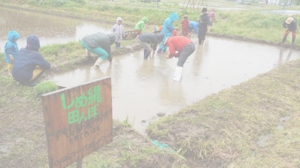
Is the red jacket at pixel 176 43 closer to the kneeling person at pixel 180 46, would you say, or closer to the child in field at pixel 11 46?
the kneeling person at pixel 180 46

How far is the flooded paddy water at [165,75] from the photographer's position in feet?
15.4

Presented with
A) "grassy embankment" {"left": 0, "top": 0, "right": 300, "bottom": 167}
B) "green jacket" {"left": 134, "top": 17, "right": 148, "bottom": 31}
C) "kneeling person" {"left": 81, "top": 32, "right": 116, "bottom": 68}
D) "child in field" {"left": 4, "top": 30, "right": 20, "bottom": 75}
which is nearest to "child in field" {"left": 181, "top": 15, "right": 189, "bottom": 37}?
"green jacket" {"left": 134, "top": 17, "right": 148, "bottom": 31}

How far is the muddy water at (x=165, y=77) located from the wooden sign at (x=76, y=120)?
165cm

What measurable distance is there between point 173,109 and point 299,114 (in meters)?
2.26

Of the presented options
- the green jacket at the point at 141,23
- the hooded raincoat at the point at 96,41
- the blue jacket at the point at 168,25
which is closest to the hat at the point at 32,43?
the hooded raincoat at the point at 96,41

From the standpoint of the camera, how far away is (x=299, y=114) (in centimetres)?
461

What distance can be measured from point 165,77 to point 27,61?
3.09 m

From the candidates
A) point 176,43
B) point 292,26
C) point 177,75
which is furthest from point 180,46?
point 292,26

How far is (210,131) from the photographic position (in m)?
3.66

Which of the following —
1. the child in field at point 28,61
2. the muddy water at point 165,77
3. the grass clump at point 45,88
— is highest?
the child in field at point 28,61

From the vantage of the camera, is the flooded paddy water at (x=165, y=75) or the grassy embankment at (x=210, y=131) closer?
the grassy embankment at (x=210, y=131)

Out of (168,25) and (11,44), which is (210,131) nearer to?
(11,44)

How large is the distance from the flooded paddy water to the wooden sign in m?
1.50

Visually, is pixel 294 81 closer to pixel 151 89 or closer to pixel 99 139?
pixel 151 89
